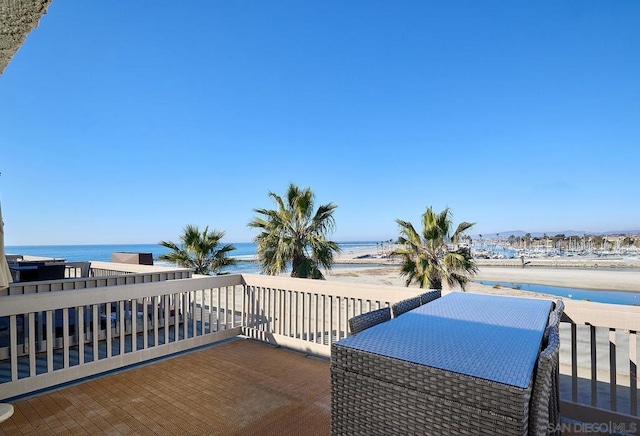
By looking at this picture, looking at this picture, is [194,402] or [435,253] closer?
[194,402]

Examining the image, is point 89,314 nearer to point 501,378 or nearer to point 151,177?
point 501,378

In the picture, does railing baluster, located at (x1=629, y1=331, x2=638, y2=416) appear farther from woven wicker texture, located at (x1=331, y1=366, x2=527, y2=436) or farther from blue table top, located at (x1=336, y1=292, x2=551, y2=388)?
woven wicker texture, located at (x1=331, y1=366, x2=527, y2=436)

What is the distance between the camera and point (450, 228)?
7.79 metres

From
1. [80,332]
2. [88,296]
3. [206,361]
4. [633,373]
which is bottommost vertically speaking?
[206,361]

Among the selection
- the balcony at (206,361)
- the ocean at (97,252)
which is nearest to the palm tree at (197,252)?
the balcony at (206,361)

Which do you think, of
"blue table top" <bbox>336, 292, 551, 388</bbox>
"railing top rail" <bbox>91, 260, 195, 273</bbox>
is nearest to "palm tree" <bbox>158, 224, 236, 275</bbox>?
"railing top rail" <bbox>91, 260, 195, 273</bbox>

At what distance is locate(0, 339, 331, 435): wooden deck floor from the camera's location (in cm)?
203

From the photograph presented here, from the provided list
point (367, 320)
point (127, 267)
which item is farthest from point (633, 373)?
point (127, 267)

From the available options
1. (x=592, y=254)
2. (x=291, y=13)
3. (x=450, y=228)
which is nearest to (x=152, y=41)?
(x=291, y=13)

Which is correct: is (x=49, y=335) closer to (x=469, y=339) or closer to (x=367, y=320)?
(x=367, y=320)

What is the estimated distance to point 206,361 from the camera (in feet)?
10.2

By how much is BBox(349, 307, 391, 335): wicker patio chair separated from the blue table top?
7 centimetres

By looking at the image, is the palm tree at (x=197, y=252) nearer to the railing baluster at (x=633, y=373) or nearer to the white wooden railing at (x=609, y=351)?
the white wooden railing at (x=609, y=351)

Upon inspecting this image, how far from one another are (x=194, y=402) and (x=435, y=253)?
6.63 m
